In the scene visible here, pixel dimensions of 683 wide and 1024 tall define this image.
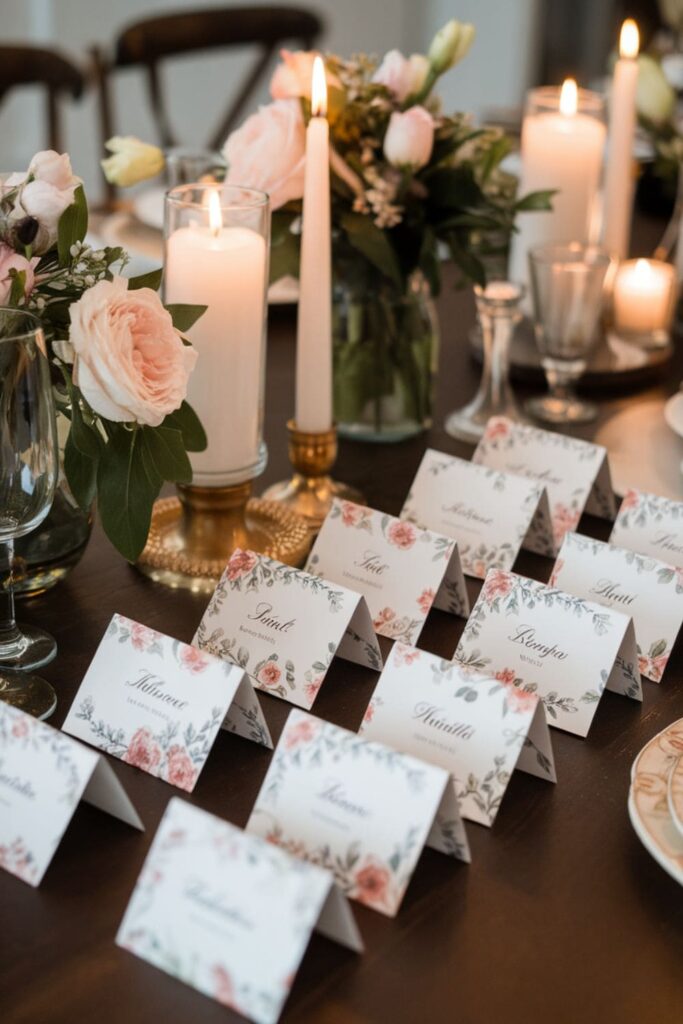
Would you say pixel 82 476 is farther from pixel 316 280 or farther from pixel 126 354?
pixel 316 280

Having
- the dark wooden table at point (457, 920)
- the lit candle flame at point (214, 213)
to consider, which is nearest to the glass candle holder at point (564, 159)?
the lit candle flame at point (214, 213)

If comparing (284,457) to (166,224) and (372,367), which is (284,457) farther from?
(166,224)

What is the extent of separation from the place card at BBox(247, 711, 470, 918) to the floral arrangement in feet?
0.81

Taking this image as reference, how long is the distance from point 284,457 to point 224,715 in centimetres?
55

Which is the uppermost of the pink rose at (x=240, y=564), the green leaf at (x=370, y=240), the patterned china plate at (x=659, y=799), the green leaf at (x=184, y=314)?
the green leaf at (x=184, y=314)

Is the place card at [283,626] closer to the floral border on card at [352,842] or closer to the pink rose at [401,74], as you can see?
the floral border on card at [352,842]

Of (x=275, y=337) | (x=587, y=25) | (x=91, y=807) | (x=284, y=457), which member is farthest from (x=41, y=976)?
(x=587, y=25)

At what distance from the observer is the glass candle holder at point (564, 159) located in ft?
5.16

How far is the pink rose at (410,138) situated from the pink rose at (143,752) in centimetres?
62

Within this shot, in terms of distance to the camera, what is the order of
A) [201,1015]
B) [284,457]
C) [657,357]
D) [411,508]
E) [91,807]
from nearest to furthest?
[201,1015]
[91,807]
[411,508]
[284,457]
[657,357]

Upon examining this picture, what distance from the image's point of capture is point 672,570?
98cm

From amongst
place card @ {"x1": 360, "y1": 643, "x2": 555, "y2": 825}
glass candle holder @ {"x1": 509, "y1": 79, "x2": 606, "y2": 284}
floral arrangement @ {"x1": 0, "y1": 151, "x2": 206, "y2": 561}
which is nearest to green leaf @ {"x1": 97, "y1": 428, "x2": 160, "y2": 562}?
floral arrangement @ {"x1": 0, "y1": 151, "x2": 206, "y2": 561}

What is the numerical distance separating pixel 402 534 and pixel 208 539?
18 centimetres

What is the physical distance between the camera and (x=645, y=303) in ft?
5.35
